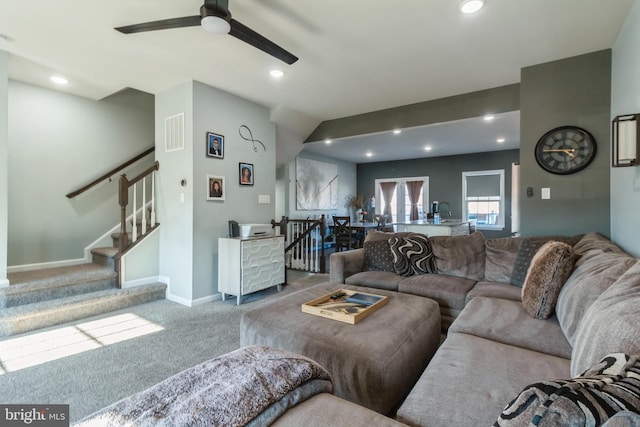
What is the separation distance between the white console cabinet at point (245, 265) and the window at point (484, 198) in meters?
5.91

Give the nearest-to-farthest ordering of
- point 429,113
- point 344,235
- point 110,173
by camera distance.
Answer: point 429,113 < point 110,173 < point 344,235

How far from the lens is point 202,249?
143 inches

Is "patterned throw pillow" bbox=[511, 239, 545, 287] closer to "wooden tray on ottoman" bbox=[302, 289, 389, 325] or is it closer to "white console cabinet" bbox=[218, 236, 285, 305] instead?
"wooden tray on ottoman" bbox=[302, 289, 389, 325]

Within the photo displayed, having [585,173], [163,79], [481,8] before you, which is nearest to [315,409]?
[481,8]

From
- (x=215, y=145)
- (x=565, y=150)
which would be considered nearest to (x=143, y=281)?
(x=215, y=145)

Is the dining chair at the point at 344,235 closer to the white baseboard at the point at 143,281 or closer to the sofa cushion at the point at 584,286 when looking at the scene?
the white baseboard at the point at 143,281

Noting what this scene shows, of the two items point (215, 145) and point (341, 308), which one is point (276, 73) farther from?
point (341, 308)

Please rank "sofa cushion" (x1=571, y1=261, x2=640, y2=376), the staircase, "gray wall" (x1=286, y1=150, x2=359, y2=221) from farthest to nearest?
"gray wall" (x1=286, y1=150, x2=359, y2=221), the staircase, "sofa cushion" (x1=571, y1=261, x2=640, y2=376)

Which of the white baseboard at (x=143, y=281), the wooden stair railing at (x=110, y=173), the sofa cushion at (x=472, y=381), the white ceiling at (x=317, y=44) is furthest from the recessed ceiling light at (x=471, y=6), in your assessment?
the wooden stair railing at (x=110, y=173)

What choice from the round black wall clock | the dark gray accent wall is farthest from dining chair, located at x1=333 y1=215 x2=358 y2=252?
the round black wall clock

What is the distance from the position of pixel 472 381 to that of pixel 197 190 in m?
3.28

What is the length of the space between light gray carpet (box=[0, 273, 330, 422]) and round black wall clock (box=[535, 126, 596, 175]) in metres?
3.53

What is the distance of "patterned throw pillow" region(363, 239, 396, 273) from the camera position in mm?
3265

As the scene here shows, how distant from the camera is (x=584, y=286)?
154 cm
